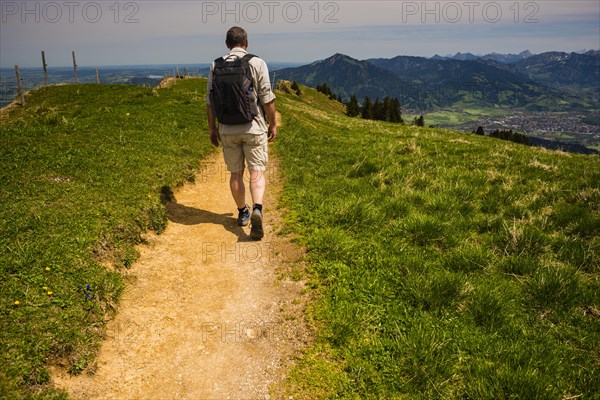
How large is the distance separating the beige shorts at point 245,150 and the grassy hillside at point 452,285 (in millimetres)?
1817

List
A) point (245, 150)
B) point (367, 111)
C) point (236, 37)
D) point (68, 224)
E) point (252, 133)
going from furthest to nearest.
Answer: point (367, 111) < point (245, 150) < point (252, 133) < point (236, 37) < point (68, 224)

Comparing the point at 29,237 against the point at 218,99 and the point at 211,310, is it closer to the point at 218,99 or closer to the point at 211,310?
the point at 211,310

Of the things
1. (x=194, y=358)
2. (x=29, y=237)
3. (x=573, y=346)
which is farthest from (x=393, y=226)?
(x=29, y=237)

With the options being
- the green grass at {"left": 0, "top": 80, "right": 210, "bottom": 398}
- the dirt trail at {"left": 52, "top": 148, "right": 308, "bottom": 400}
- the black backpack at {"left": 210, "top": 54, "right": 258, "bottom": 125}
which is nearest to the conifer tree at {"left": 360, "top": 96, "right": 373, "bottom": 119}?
the green grass at {"left": 0, "top": 80, "right": 210, "bottom": 398}

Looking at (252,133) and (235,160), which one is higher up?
(252,133)

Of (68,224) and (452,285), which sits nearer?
(452,285)

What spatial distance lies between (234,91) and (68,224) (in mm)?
4006

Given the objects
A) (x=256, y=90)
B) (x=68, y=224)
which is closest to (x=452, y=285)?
(x=256, y=90)

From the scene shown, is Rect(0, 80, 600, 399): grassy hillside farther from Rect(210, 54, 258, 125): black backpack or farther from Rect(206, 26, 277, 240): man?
Rect(210, 54, 258, 125): black backpack

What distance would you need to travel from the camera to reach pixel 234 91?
6.44 metres

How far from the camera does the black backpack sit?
6.40 meters

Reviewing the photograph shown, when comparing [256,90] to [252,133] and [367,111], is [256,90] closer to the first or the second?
[252,133]

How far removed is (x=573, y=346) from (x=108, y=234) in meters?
7.77

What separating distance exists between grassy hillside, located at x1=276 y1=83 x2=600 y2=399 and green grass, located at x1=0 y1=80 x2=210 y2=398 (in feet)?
10.2
